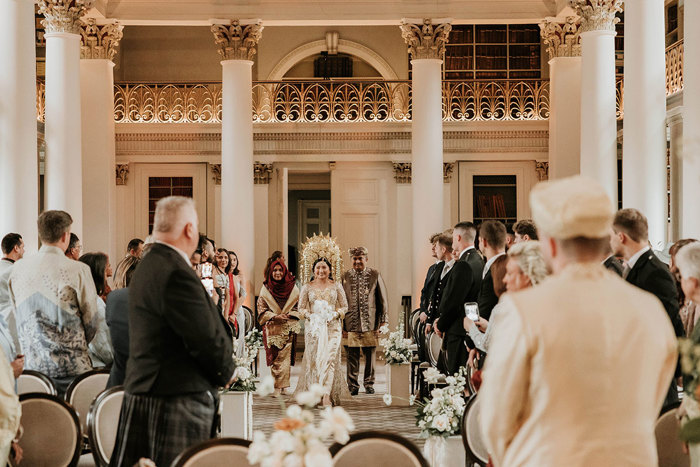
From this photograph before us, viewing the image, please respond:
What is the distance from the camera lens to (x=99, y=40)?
49.7 ft

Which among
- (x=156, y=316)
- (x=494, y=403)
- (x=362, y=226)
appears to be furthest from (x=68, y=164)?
(x=494, y=403)

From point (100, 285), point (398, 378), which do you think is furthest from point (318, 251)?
point (100, 285)

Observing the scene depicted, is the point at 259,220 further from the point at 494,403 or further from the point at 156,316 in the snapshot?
the point at 494,403

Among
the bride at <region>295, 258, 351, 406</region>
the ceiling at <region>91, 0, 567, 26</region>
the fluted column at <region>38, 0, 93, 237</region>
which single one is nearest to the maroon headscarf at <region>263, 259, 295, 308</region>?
the bride at <region>295, 258, 351, 406</region>

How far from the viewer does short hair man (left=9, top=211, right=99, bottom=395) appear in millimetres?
5930

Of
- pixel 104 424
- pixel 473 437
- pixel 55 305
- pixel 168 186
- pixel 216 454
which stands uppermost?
pixel 168 186

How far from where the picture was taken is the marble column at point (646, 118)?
9.97 meters

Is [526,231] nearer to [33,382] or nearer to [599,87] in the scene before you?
[33,382]

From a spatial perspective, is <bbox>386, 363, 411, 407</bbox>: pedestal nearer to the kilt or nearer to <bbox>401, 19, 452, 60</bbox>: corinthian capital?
<bbox>401, 19, 452, 60</bbox>: corinthian capital

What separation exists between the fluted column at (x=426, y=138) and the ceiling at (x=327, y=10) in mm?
357

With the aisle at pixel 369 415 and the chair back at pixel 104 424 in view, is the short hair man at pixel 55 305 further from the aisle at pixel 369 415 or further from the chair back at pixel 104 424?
the aisle at pixel 369 415

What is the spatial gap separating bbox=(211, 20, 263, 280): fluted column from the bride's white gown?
13.9ft

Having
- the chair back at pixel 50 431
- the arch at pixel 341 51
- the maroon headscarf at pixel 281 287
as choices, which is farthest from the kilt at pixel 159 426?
the arch at pixel 341 51

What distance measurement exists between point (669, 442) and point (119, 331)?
3084mm
